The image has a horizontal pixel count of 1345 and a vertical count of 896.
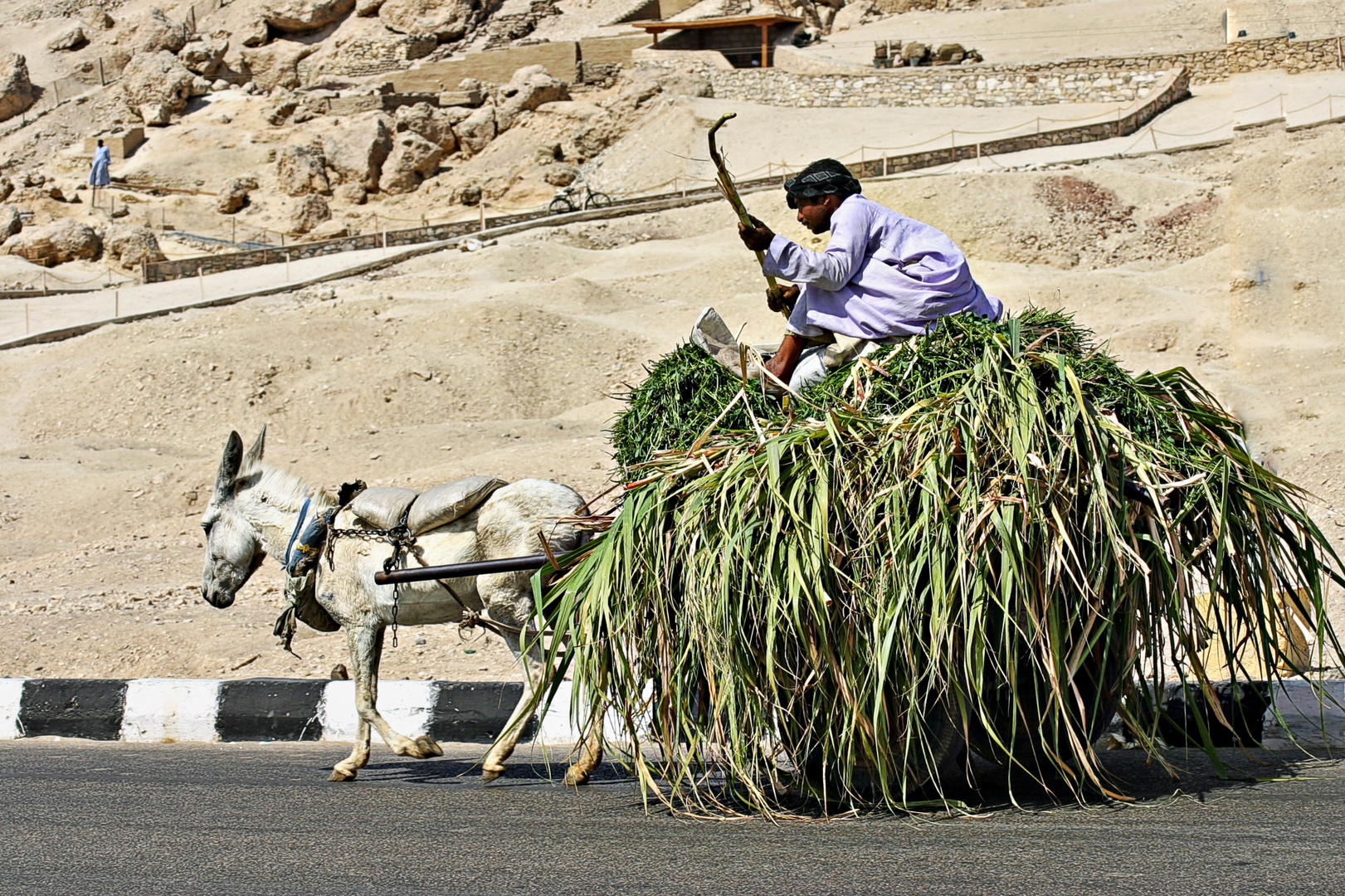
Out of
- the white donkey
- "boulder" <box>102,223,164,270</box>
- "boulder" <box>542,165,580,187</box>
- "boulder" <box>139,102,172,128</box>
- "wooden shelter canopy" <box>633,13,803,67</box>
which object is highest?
"wooden shelter canopy" <box>633,13,803,67</box>

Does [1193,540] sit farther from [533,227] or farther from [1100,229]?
[533,227]

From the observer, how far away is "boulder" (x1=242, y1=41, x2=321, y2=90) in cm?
5209

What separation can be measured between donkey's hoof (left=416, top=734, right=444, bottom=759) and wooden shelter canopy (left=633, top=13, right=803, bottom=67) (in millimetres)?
43108

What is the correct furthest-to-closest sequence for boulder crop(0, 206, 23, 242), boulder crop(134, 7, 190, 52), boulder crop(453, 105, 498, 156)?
1. boulder crop(134, 7, 190, 52)
2. boulder crop(453, 105, 498, 156)
3. boulder crop(0, 206, 23, 242)

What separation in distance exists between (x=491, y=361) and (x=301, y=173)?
21.7m

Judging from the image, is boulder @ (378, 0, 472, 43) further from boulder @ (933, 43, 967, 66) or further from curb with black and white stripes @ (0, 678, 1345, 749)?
curb with black and white stripes @ (0, 678, 1345, 749)

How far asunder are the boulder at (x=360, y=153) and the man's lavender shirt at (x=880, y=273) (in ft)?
121

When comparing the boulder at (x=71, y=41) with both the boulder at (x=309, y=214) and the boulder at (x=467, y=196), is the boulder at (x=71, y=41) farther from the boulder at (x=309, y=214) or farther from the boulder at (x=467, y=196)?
the boulder at (x=467, y=196)

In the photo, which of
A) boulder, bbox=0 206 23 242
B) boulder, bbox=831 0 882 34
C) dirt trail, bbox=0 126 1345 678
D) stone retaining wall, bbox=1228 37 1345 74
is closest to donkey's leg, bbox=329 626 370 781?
dirt trail, bbox=0 126 1345 678

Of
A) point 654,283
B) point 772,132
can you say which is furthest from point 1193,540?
point 772,132

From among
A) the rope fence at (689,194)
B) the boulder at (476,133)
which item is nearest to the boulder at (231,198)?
the rope fence at (689,194)

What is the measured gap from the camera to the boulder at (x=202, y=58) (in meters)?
50.3

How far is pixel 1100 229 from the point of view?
2731 cm

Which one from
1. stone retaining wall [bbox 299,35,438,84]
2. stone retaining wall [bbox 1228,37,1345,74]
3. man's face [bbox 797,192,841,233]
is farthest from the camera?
stone retaining wall [bbox 299,35,438,84]
